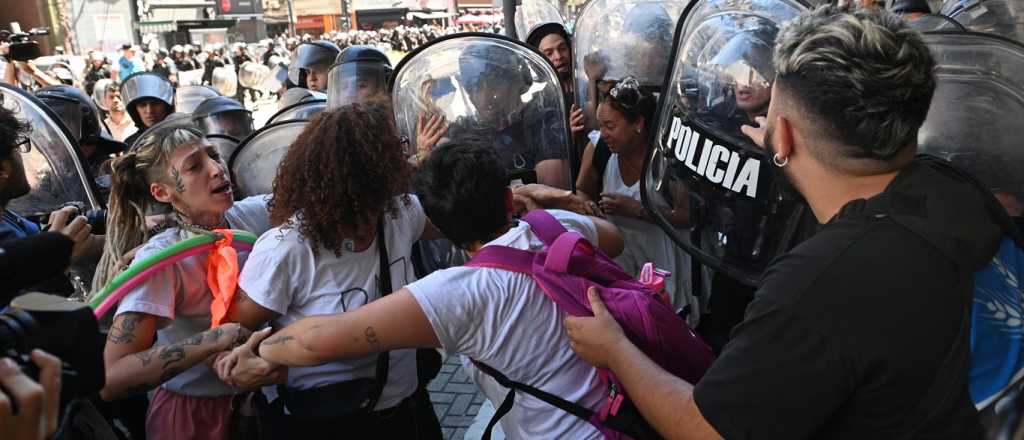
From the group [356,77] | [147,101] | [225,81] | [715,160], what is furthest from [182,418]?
[225,81]

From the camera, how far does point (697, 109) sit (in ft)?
6.73

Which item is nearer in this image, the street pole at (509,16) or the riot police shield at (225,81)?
the street pole at (509,16)

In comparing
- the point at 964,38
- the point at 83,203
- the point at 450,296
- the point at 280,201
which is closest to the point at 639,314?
the point at 450,296

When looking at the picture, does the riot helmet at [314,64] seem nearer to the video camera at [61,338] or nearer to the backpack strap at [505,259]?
the backpack strap at [505,259]

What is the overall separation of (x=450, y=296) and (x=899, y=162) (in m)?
0.90

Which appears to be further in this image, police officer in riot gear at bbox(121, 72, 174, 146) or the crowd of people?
police officer in riot gear at bbox(121, 72, 174, 146)

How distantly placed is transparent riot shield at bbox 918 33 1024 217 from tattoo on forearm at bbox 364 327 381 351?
1.52 m

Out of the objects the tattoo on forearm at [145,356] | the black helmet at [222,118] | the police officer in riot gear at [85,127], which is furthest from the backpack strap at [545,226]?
the police officer in riot gear at [85,127]

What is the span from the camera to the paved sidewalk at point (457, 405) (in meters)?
3.60

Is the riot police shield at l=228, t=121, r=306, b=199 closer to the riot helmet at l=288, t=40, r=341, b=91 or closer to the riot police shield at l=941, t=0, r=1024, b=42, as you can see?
the riot helmet at l=288, t=40, r=341, b=91

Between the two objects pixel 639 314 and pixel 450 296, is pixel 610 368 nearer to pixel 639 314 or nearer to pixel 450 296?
pixel 639 314

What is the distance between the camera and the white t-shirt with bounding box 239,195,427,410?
6.20ft

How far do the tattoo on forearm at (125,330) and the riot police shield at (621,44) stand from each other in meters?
2.30

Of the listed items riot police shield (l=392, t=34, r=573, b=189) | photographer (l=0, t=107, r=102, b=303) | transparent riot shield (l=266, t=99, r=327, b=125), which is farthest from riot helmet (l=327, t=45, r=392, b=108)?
photographer (l=0, t=107, r=102, b=303)
